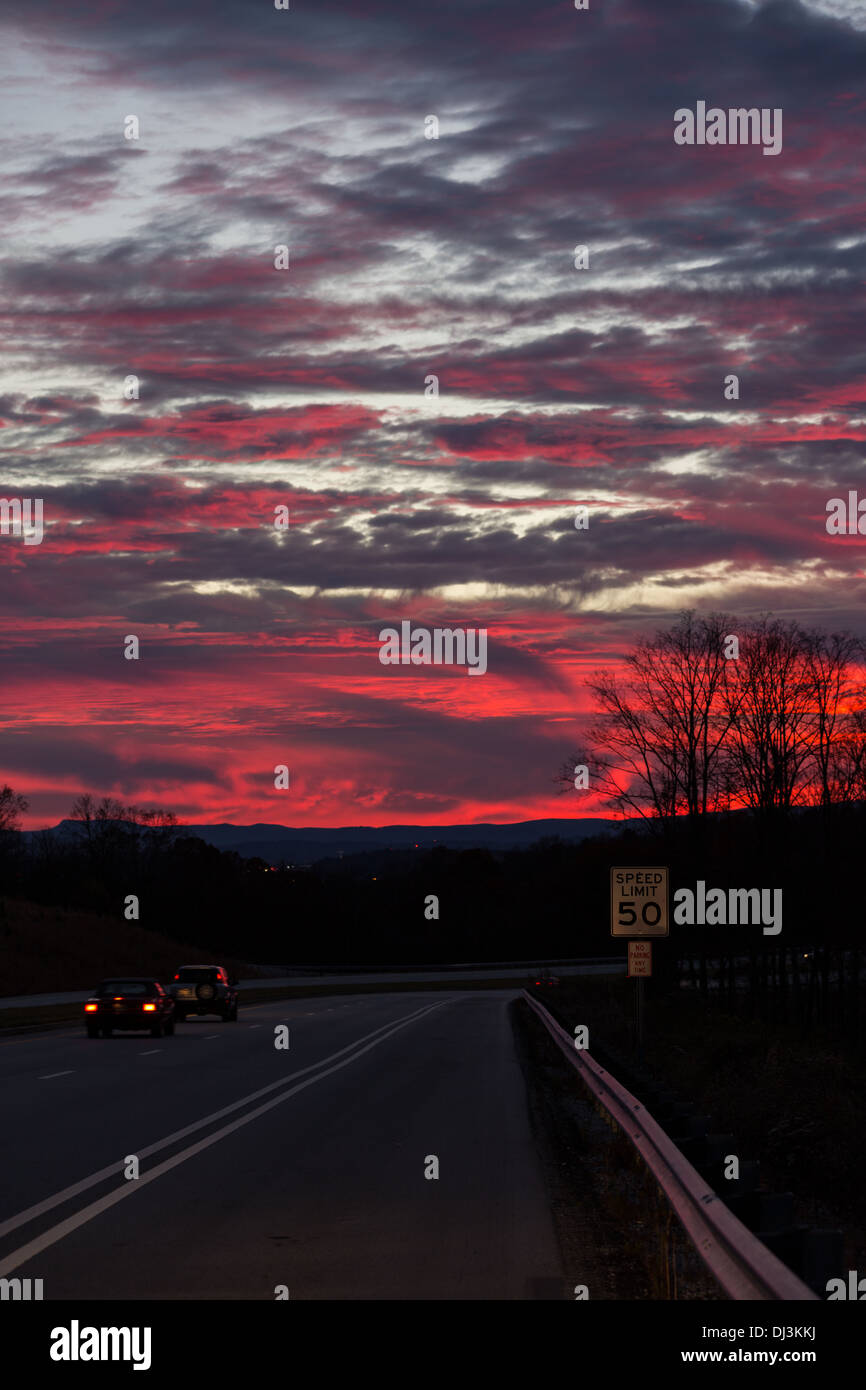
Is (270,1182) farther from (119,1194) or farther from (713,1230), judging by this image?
(713,1230)

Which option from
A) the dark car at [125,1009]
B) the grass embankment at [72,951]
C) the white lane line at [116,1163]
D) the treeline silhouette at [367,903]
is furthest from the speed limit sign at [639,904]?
the treeline silhouette at [367,903]

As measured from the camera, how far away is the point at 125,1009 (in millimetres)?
36875

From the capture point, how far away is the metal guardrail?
256 inches

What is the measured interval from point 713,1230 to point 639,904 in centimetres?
1678

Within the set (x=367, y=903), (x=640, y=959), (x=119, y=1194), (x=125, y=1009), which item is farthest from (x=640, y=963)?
(x=367, y=903)

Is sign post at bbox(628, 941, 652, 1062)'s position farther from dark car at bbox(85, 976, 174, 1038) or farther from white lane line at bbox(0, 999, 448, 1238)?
dark car at bbox(85, 976, 174, 1038)

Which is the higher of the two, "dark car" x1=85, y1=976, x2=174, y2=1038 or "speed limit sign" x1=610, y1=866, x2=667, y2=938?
"speed limit sign" x1=610, y1=866, x2=667, y2=938

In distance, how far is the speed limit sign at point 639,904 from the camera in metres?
24.4

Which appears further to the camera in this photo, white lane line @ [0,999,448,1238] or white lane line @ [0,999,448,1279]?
white lane line @ [0,999,448,1238]

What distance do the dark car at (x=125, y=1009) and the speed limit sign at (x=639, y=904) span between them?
51.4 ft

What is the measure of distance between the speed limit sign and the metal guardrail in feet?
36.3

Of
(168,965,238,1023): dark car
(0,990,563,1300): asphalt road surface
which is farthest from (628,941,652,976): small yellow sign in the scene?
(168,965,238,1023): dark car
